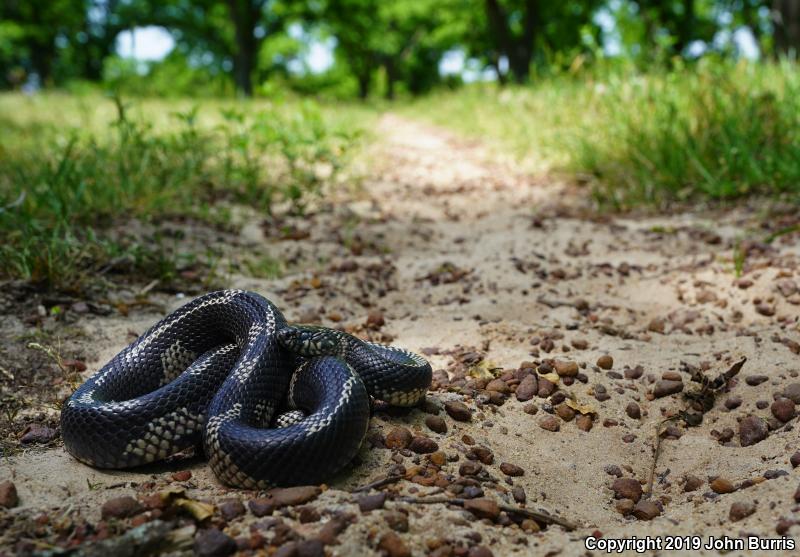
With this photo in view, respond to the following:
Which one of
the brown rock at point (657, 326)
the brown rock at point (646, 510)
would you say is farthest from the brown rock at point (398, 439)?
the brown rock at point (657, 326)

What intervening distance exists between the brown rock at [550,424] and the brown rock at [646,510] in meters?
0.58

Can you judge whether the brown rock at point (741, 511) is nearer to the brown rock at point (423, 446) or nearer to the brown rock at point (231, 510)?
the brown rock at point (423, 446)

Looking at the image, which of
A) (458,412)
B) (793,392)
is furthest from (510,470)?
(793,392)

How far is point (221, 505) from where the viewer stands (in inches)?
91.2

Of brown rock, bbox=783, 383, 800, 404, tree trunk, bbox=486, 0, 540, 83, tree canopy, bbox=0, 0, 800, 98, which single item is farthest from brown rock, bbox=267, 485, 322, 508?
tree trunk, bbox=486, 0, 540, 83

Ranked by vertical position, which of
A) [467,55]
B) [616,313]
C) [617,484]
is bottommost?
[617,484]

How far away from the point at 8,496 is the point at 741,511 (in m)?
2.64

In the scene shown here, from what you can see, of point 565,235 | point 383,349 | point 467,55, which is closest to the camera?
point 383,349

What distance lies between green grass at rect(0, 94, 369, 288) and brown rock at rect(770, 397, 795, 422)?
4051 mm

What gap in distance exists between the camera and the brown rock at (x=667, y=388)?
3.27 meters

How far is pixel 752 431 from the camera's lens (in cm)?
290

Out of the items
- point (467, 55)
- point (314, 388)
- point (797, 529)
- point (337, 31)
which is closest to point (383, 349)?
point (314, 388)

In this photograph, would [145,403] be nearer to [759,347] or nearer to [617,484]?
[617,484]

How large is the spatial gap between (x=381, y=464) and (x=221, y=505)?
0.67 meters
